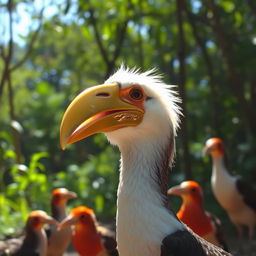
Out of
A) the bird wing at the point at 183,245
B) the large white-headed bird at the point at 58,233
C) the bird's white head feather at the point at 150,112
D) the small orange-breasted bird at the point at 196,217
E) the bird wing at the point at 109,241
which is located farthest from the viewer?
the large white-headed bird at the point at 58,233

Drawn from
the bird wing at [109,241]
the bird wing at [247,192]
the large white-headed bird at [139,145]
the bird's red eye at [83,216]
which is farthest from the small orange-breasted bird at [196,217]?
the large white-headed bird at [139,145]

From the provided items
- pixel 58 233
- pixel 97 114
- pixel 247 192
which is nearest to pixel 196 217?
pixel 58 233

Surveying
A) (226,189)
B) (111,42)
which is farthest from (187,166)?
(111,42)

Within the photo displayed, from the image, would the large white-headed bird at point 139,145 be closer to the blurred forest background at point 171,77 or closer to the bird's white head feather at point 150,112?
the bird's white head feather at point 150,112

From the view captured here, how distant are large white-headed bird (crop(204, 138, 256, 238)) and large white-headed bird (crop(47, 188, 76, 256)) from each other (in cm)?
207

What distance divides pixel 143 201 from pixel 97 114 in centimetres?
54

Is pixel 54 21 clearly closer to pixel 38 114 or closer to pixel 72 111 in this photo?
pixel 72 111

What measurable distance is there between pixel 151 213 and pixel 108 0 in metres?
5.86

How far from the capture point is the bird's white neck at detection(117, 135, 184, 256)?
2.84 metres

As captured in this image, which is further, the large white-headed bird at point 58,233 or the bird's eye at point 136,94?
the large white-headed bird at point 58,233

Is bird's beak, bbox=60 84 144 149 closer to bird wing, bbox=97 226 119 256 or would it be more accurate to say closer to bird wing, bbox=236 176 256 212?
bird wing, bbox=97 226 119 256

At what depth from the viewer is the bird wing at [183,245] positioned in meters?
2.79

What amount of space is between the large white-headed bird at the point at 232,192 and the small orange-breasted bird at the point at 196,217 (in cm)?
146

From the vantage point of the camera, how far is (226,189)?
7340mm
